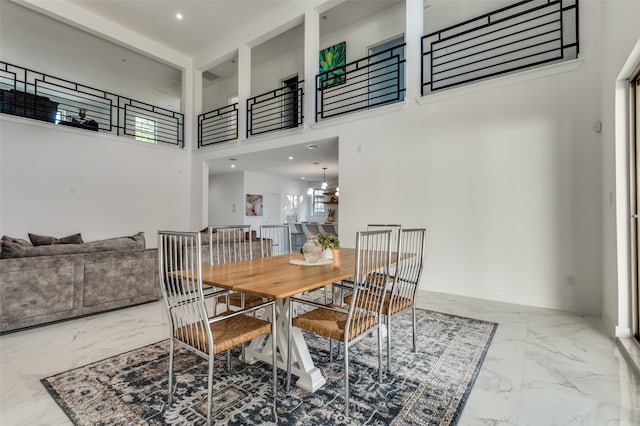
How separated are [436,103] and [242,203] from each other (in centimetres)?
630

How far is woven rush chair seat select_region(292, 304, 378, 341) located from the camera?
1.81 meters

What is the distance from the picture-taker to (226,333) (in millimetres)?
1761

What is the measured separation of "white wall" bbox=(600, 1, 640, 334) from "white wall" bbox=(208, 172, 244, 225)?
7.80 metres

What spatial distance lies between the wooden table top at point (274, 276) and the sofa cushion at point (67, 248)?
197 centimetres

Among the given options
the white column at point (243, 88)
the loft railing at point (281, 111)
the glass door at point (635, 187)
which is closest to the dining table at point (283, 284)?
the glass door at point (635, 187)

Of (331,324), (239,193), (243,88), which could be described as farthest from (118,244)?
(239,193)

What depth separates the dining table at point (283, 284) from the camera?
1.68 m

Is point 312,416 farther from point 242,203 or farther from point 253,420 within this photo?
point 242,203

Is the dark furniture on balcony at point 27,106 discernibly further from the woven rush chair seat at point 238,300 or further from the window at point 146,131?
the woven rush chair seat at point 238,300

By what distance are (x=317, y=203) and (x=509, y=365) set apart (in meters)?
9.83

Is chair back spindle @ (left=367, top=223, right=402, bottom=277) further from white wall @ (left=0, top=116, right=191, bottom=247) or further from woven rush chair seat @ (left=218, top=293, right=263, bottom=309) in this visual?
white wall @ (left=0, top=116, right=191, bottom=247)

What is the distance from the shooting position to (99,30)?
5996 mm

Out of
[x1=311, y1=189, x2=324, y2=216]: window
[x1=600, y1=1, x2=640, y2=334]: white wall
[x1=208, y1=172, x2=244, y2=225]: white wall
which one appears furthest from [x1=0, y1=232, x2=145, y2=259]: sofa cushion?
[x1=311, y1=189, x2=324, y2=216]: window

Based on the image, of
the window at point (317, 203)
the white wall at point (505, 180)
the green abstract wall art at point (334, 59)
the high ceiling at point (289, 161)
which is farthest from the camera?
the window at point (317, 203)
